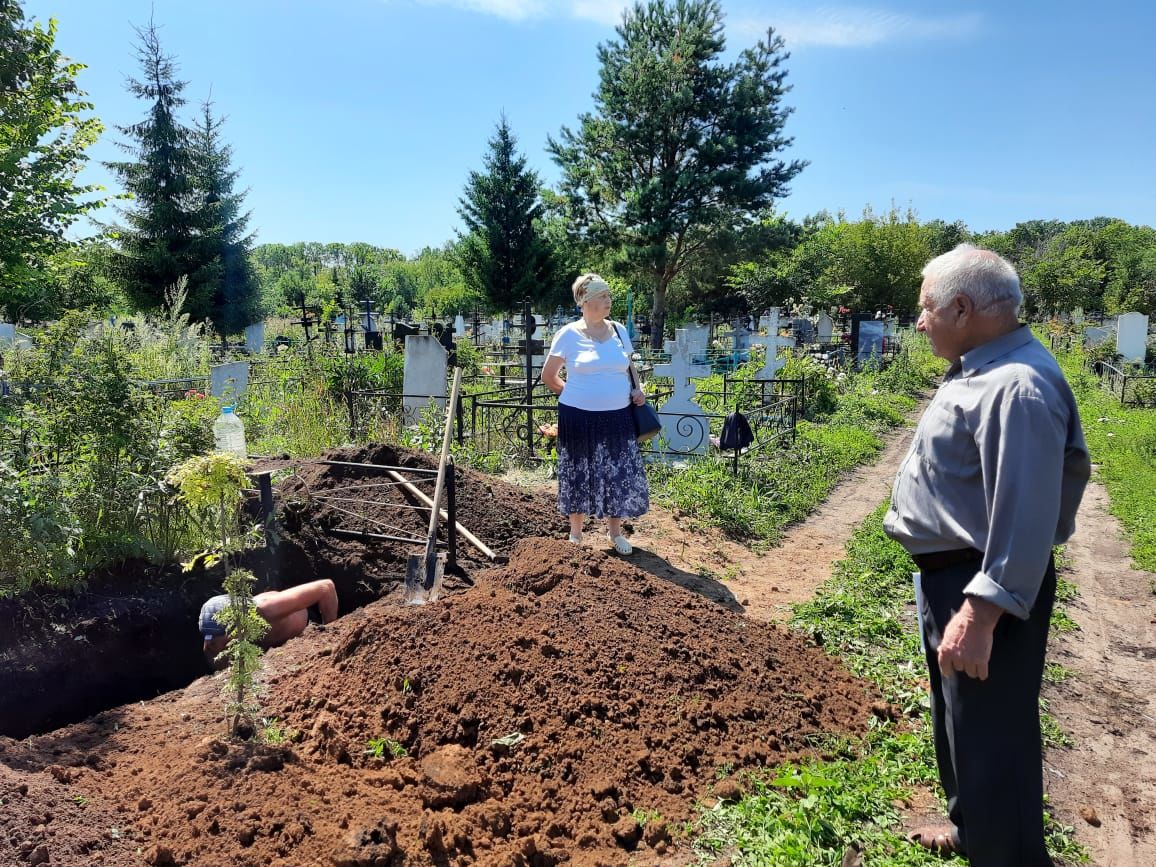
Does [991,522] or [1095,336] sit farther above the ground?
[1095,336]

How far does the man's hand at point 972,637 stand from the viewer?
171cm

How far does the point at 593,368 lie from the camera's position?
4.46 metres

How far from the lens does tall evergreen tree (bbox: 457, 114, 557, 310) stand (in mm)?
31297

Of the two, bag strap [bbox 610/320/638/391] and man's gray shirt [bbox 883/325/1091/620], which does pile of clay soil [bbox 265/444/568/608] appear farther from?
man's gray shirt [bbox 883/325/1091/620]

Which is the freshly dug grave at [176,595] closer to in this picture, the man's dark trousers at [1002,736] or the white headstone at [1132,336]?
the man's dark trousers at [1002,736]

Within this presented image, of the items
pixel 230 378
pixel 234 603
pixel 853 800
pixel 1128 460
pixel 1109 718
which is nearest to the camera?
pixel 853 800

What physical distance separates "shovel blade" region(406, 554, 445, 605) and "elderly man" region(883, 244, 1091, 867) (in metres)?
2.73

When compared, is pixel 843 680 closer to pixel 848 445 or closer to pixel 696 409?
pixel 696 409

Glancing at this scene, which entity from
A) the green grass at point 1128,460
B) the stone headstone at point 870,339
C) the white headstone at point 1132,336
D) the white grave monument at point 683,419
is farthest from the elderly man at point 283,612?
the white headstone at point 1132,336

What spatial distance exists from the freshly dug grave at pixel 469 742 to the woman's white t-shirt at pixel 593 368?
1298mm

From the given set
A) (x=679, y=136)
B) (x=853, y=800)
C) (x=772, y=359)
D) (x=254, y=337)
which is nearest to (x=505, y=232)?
(x=679, y=136)

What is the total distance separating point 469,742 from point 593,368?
7.97 ft

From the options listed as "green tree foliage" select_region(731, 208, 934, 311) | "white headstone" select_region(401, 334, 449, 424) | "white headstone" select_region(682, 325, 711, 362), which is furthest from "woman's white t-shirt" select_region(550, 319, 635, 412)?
"green tree foliage" select_region(731, 208, 934, 311)

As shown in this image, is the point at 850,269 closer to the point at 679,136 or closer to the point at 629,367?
the point at 679,136
